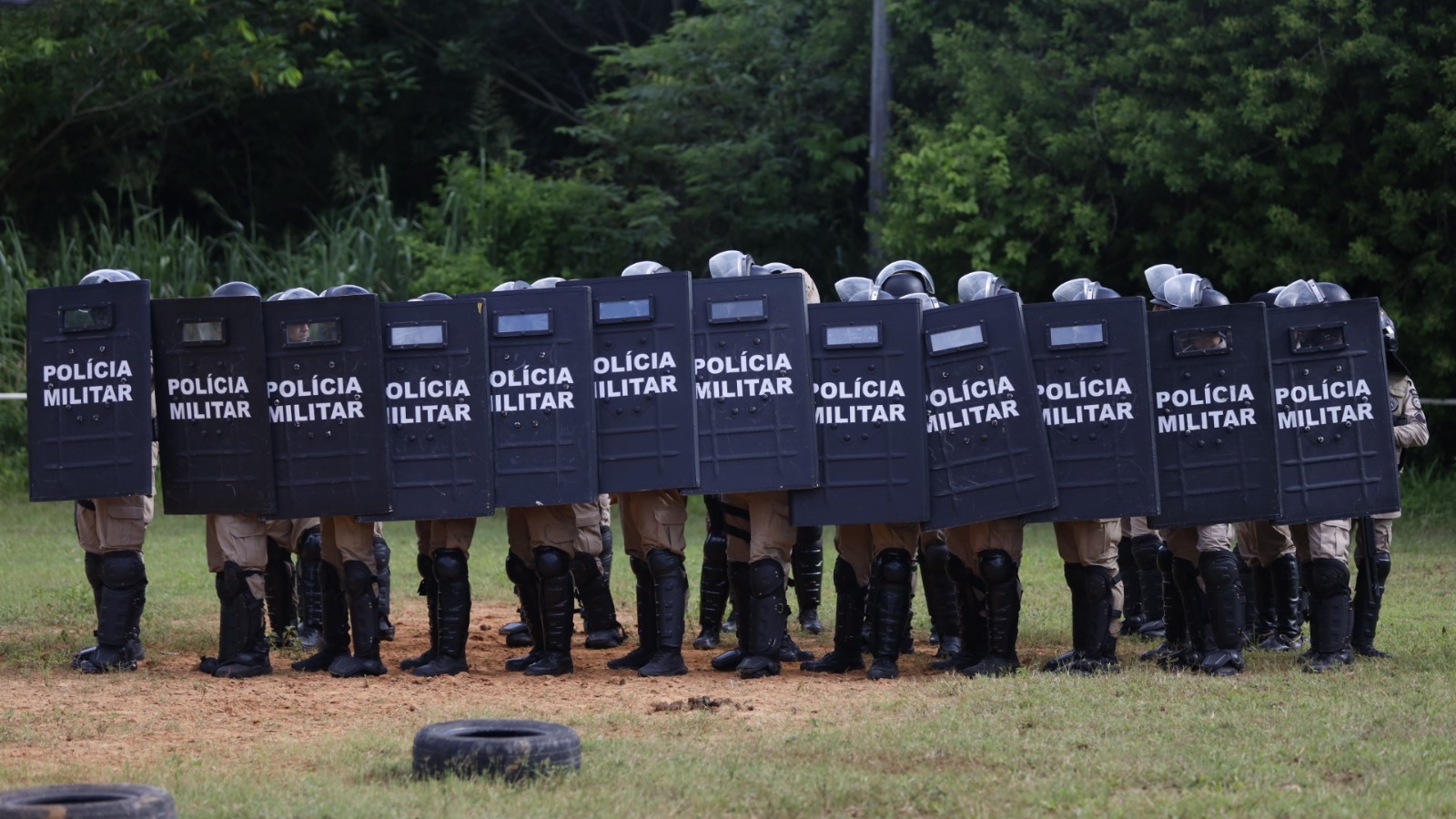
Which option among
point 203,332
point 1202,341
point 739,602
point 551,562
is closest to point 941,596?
point 739,602

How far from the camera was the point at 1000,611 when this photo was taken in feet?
27.4

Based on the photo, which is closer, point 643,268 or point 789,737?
point 789,737

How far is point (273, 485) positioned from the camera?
8.45 meters

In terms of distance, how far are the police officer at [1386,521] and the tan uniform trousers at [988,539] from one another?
5.97 ft

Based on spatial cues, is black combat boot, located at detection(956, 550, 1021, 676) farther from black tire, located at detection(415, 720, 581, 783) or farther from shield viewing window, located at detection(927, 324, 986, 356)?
black tire, located at detection(415, 720, 581, 783)

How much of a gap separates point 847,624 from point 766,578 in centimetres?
53

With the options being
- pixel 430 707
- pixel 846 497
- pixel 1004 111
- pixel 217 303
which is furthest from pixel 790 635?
pixel 1004 111

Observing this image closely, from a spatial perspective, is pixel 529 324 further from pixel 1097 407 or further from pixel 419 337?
pixel 1097 407

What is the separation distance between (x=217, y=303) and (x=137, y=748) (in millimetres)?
2535

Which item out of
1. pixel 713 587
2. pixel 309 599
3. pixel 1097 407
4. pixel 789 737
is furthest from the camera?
pixel 713 587

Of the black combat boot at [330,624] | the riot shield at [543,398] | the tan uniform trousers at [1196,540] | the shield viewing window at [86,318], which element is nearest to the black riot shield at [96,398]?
the shield viewing window at [86,318]

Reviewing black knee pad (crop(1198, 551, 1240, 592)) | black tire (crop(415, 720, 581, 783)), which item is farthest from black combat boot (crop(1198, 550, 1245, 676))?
black tire (crop(415, 720, 581, 783))

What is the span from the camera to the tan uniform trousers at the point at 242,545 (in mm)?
8711

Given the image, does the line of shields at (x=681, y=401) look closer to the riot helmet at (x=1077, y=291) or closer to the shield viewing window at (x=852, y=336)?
the shield viewing window at (x=852, y=336)
